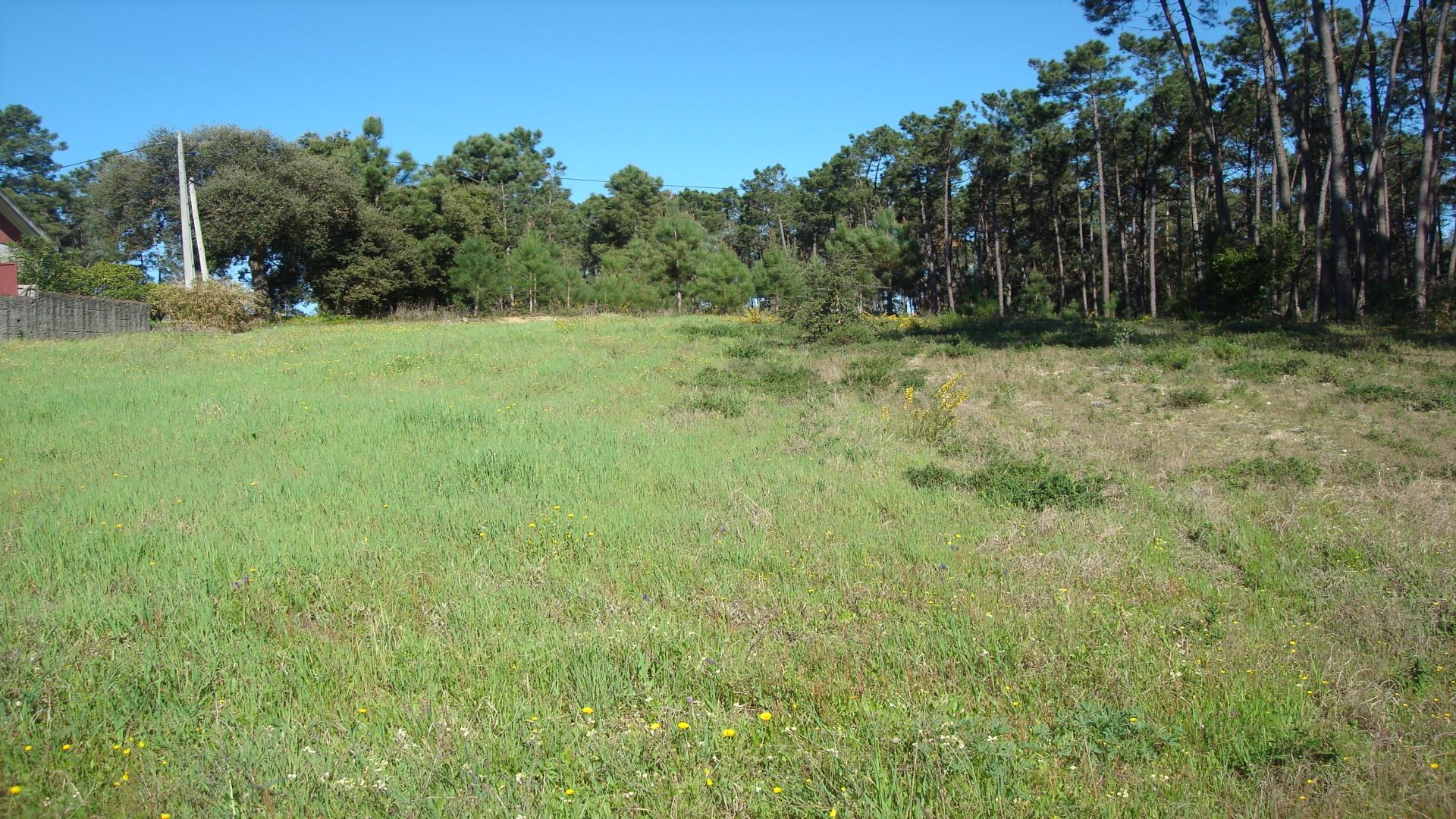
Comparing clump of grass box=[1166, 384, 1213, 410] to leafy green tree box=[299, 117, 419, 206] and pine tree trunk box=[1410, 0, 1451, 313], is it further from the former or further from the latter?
leafy green tree box=[299, 117, 419, 206]

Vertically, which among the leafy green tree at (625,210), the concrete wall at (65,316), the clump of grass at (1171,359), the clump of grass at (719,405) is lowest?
the clump of grass at (719,405)

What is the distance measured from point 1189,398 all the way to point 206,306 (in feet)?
95.4

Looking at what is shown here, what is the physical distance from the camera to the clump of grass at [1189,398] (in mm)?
11656

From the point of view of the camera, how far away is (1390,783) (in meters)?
3.39

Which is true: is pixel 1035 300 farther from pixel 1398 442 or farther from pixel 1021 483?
pixel 1021 483

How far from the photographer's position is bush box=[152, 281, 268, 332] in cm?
2722

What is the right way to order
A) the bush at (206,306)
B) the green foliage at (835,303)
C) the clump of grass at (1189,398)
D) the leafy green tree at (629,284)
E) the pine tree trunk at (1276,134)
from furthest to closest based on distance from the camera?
the leafy green tree at (629,284) → the bush at (206,306) → the green foliage at (835,303) → the pine tree trunk at (1276,134) → the clump of grass at (1189,398)

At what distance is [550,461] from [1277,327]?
48.5ft

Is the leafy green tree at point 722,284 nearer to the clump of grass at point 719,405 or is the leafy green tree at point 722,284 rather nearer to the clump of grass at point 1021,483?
the clump of grass at point 719,405

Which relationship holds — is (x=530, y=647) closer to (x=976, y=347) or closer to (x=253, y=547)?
(x=253, y=547)

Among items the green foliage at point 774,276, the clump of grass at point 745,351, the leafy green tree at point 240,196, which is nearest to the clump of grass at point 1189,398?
the clump of grass at point 745,351

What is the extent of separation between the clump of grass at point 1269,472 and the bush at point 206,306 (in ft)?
95.2

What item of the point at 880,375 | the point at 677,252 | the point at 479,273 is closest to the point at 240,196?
the point at 479,273

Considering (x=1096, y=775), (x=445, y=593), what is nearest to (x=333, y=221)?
(x=445, y=593)
